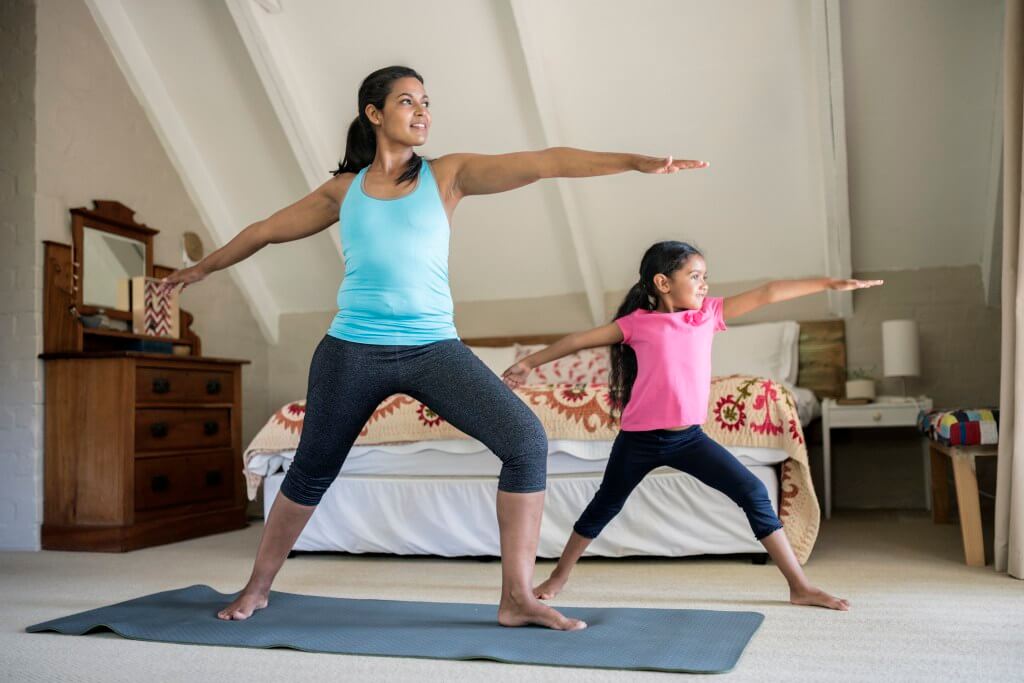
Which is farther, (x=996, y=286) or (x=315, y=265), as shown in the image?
(x=315, y=265)

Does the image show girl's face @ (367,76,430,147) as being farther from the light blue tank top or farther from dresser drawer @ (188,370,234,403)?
dresser drawer @ (188,370,234,403)

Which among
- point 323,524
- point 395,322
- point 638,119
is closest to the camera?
point 395,322

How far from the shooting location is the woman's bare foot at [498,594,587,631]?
6.91ft

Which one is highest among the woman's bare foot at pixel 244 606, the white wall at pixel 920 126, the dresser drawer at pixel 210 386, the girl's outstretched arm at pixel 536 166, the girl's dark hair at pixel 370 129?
the white wall at pixel 920 126

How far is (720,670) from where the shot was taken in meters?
1.76

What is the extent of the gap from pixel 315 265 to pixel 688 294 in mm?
3283

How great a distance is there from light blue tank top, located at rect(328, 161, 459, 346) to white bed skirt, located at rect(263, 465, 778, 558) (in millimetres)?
1304

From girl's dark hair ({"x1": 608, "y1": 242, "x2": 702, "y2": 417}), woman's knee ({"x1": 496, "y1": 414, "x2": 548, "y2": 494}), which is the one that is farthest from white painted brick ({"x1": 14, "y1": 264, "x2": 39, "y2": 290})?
woman's knee ({"x1": 496, "y1": 414, "x2": 548, "y2": 494})

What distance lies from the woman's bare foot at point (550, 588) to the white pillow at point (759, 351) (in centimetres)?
231

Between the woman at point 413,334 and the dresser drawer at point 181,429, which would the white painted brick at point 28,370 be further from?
the woman at point 413,334

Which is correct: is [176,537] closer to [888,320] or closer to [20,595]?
[20,595]

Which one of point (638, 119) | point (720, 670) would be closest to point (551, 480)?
point (720, 670)

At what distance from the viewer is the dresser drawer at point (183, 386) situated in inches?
157

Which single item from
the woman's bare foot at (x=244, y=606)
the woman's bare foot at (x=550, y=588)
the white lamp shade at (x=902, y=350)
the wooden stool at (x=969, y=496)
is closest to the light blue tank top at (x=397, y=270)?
the woman's bare foot at (x=244, y=606)
